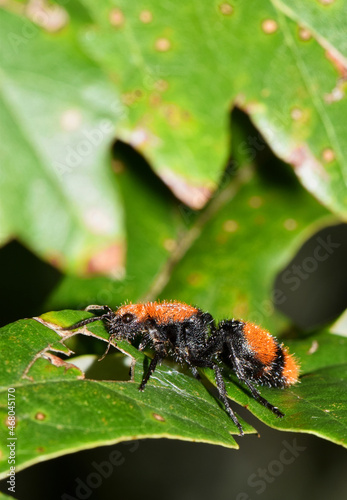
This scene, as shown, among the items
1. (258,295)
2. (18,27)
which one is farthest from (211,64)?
(258,295)

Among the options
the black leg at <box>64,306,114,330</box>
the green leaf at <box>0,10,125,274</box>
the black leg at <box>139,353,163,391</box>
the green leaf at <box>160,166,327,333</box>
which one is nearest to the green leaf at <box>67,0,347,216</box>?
the green leaf at <box>0,10,125,274</box>

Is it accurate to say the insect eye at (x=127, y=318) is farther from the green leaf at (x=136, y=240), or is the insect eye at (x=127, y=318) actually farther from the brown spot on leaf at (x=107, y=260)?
the green leaf at (x=136, y=240)

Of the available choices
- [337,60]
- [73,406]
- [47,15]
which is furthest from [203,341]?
[47,15]

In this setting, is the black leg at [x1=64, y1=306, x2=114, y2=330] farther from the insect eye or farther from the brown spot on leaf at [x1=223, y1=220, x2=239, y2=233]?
the brown spot on leaf at [x1=223, y1=220, x2=239, y2=233]

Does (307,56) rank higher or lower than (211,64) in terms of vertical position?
higher

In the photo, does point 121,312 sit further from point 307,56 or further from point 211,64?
point 307,56

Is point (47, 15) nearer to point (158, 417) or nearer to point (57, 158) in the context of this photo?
point (57, 158)

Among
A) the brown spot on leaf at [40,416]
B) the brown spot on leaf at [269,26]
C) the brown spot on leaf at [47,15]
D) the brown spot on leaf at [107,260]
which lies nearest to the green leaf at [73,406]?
the brown spot on leaf at [40,416]
